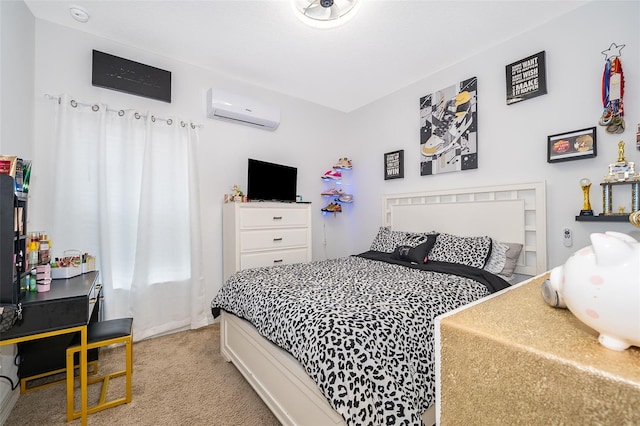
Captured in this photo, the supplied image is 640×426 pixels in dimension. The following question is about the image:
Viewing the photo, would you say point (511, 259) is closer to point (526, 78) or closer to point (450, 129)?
point (450, 129)

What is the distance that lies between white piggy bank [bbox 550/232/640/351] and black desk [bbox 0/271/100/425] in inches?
77.2

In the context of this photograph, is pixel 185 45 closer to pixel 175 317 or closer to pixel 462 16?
pixel 462 16

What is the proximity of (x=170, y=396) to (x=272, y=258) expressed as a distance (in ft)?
5.10

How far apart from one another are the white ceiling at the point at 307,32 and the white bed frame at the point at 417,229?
54.1 inches

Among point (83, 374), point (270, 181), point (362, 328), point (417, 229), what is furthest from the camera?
point (270, 181)

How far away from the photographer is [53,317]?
1410mm

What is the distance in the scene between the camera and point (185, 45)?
2.68 meters

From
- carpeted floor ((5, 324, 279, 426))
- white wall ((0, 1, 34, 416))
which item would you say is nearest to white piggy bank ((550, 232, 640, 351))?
carpeted floor ((5, 324, 279, 426))

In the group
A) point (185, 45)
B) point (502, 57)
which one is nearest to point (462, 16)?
point (502, 57)

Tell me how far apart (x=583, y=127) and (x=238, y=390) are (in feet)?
10.3

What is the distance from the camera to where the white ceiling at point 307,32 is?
85.7 inches

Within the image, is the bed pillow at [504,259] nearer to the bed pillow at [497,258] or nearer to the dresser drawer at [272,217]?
the bed pillow at [497,258]

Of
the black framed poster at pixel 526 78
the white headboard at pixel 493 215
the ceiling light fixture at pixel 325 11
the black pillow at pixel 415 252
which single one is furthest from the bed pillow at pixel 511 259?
the ceiling light fixture at pixel 325 11

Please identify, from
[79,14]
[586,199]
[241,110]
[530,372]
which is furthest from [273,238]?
[530,372]
